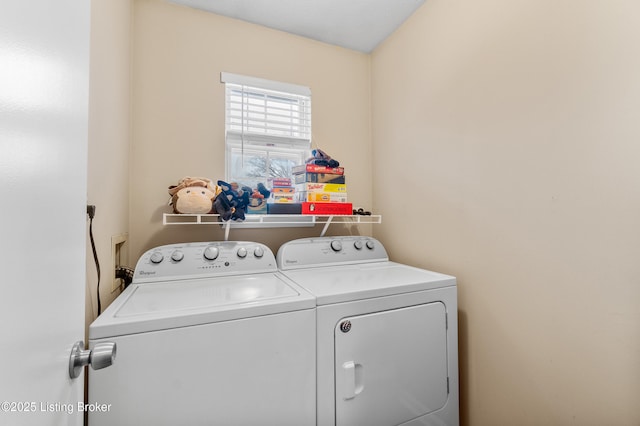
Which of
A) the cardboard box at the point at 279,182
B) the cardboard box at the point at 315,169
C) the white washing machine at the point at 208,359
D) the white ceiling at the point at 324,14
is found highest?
the white ceiling at the point at 324,14

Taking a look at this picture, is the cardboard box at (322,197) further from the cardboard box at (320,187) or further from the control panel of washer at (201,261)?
the control panel of washer at (201,261)

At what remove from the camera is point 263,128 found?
1.92m

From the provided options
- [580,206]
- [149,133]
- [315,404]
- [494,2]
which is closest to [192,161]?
[149,133]

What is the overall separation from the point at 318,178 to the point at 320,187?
0.06 m

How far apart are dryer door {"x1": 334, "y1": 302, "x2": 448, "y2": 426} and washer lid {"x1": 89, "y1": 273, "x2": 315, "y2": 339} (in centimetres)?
27

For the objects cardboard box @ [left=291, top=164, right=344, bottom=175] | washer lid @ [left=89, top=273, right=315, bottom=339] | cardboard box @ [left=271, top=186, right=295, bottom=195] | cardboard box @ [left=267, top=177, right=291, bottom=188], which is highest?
cardboard box @ [left=291, top=164, right=344, bottom=175]

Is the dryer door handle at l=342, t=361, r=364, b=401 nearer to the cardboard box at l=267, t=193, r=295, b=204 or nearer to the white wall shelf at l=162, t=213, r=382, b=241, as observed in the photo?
the white wall shelf at l=162, t=213, r=382, b=241

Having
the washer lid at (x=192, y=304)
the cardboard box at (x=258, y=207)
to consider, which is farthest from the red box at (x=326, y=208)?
the washer lid at (x=192, y=304)

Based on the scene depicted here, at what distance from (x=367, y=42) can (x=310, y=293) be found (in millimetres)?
1928

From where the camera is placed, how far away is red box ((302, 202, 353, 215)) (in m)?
1.70

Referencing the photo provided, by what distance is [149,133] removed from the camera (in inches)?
64.4

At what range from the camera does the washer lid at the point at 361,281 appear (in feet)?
3.64

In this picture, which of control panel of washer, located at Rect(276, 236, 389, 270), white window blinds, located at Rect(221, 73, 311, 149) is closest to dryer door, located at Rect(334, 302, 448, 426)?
control panel of washer, located at Rect(276, 236, 389, 270)

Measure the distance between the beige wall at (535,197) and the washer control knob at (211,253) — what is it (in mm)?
1175
